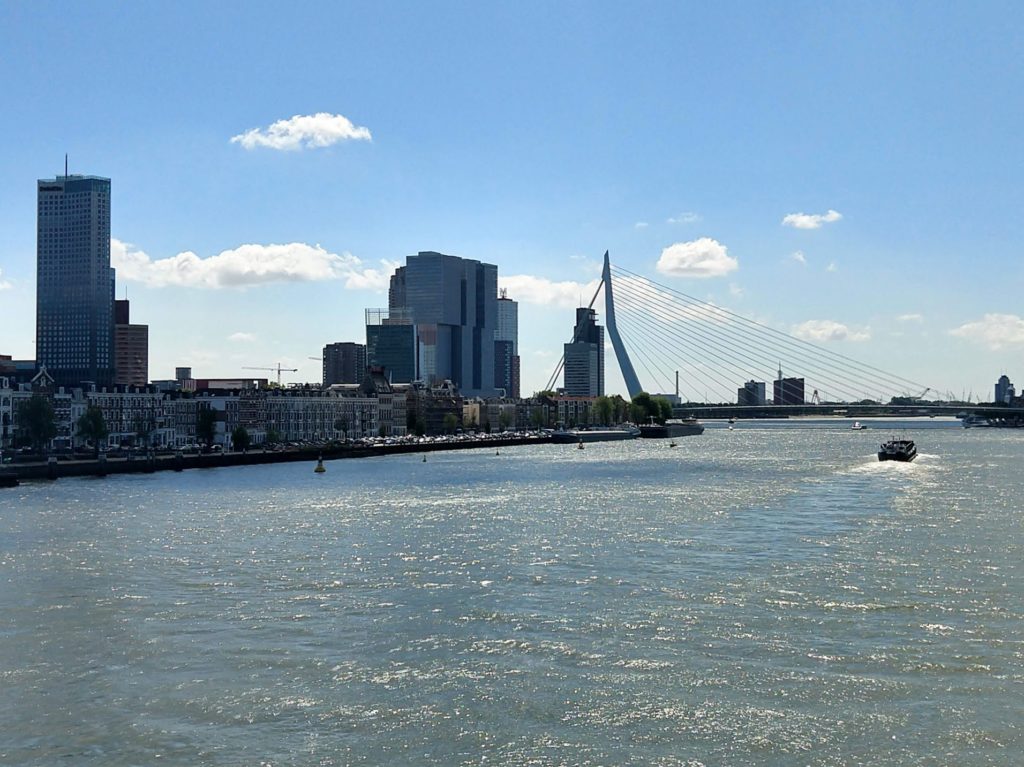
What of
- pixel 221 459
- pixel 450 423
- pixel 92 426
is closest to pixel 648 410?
pixel 450 423

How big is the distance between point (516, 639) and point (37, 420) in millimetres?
78372

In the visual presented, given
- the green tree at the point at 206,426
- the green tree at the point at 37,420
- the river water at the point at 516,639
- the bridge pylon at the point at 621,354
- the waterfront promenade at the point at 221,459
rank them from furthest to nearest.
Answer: the bridge pylon at the point at 621,354, the green tree at the point at 206,426, the green tree at the point at 37,420, the waterfront promenade at the point at 221,459, the river water at the point at 516,639

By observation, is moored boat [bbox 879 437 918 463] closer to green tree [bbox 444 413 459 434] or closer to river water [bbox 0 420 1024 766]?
river water [bbox 0 420 1024 766]

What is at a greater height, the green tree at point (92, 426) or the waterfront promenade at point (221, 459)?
the green tree at point (92, 426)

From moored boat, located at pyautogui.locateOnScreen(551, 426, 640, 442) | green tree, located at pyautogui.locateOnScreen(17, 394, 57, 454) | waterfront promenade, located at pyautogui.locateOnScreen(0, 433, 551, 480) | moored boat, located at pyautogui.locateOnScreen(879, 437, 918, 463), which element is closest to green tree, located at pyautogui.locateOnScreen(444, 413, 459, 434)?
moored boat, located at pyautogui.locateOnScreen(551, 426, 640, 442)

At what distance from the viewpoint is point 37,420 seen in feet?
300

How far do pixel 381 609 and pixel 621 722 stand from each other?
31.6 feet

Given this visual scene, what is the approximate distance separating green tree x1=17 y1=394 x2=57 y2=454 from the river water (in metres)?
47.4

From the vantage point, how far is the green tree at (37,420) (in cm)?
9131

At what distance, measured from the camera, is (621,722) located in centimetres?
1764

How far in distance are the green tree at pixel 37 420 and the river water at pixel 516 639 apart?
47.4m

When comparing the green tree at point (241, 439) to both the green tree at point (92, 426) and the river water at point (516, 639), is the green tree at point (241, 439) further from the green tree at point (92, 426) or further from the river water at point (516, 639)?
the river water at point (516, 639)

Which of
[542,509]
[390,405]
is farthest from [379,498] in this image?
[390,405]

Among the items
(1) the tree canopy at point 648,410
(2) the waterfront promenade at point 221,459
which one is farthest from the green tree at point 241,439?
(1) the tree canopy at point 648,410
